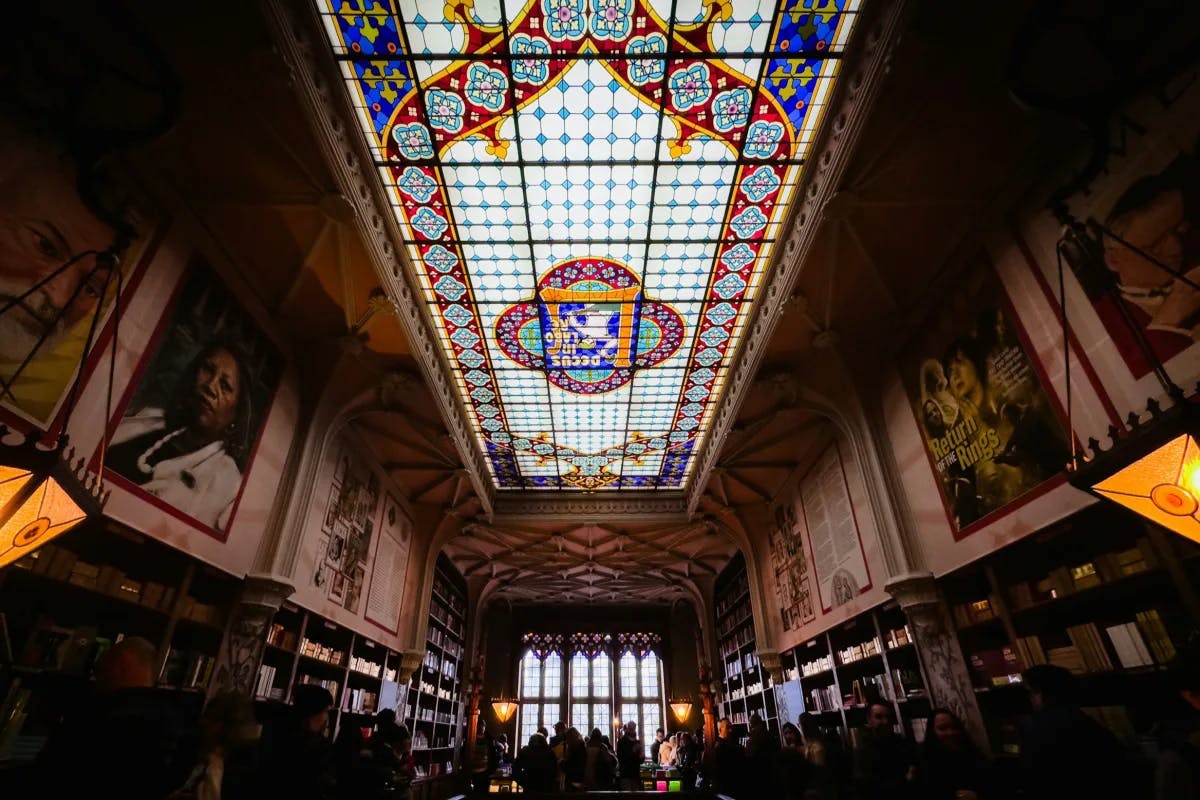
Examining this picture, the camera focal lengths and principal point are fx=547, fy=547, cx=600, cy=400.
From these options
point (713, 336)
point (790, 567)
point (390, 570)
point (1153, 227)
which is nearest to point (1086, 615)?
point (1153, 227)

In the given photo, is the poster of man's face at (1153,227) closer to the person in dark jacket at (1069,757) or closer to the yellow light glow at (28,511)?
the person in dark jacket at (1069,757)

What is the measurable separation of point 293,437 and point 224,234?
8.95ft

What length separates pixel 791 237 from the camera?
5.88 m

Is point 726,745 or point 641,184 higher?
point 641,184

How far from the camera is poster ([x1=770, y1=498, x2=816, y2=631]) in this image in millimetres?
9508

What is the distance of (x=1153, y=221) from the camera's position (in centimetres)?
356

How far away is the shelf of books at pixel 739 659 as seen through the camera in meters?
11.5

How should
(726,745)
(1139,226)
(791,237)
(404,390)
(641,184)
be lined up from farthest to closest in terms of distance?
(404,390)
(726,745)
(791,237)
(641,184)
(1139,226)

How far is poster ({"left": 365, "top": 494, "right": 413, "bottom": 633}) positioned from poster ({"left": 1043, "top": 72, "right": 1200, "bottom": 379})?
10.0 m

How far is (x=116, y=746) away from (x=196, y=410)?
158 inches

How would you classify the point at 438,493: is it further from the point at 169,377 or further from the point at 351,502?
the point at 169,377

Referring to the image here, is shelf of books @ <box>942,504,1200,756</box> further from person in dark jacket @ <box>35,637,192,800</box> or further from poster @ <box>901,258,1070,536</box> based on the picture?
person in dark jacket @ <box>35,637,192,800</box>

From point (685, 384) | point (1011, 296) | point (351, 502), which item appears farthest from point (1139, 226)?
point (351, 502)

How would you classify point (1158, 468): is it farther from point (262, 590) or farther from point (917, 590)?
point (262, 590)
